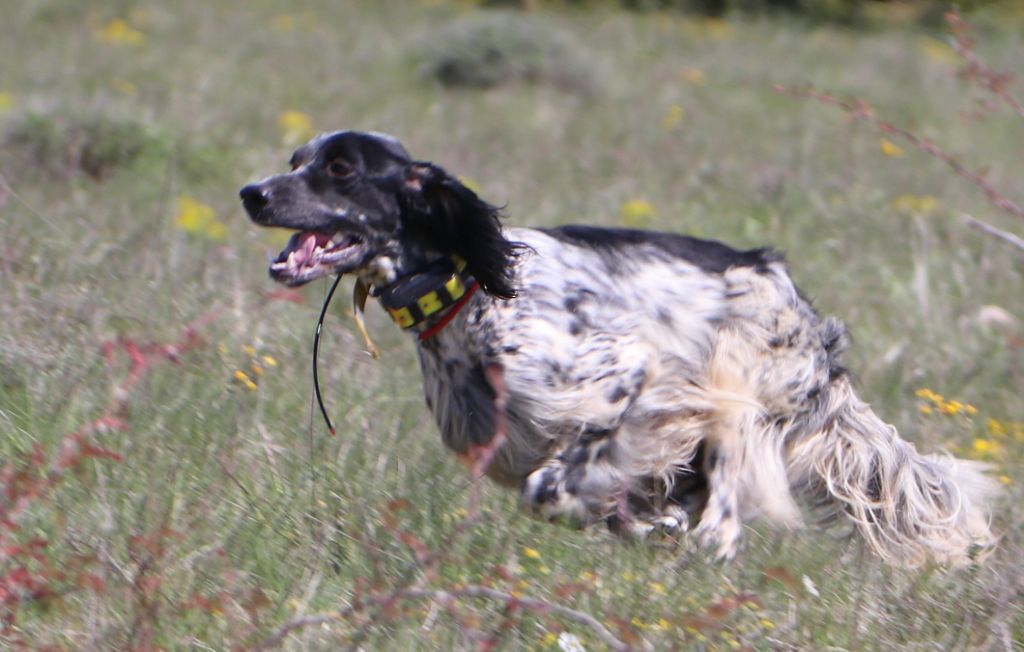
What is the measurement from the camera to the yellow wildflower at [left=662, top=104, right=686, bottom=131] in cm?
982

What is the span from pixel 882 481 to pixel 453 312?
58.1 inches

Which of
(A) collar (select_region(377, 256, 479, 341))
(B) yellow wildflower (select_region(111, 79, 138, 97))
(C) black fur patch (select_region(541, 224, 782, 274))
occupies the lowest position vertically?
(B) yellow wildflower (select_region(111, 79, 138, 97))

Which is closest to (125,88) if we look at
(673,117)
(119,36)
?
(119,36)

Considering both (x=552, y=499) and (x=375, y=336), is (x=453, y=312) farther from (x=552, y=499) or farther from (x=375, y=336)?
(x=375, y=336)

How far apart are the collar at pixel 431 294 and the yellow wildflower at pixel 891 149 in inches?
214

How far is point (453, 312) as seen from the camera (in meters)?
3.99

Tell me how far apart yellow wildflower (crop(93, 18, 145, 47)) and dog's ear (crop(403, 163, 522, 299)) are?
24.2 feet

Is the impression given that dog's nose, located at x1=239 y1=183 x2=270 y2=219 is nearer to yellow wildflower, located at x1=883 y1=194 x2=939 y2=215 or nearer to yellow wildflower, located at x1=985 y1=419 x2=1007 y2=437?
yellow wildflower, located at x1=985 y1=419 x2=1007 y2=437

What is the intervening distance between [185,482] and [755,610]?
1466mm

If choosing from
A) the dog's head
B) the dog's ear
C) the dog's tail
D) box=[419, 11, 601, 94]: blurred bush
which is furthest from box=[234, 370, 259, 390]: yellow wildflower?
box=[419, 11, 601, 94]: blurred bush

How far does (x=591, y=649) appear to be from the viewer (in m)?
3.23

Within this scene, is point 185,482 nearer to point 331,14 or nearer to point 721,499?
point 721,499

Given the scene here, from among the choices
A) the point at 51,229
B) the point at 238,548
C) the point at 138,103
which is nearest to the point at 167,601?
the point at 238,548

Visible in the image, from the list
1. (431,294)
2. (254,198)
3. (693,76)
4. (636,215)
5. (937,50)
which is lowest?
(937,50)
